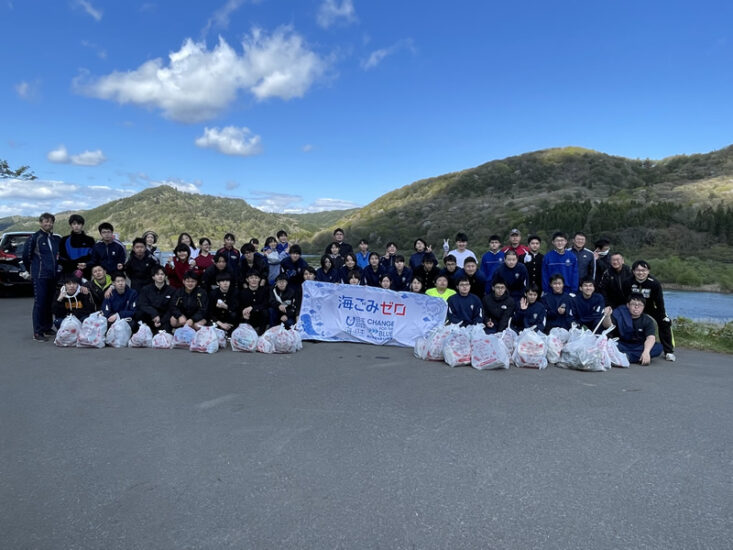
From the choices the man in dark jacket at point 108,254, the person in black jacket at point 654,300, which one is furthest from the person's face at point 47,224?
the person in black jacket at point 654,300

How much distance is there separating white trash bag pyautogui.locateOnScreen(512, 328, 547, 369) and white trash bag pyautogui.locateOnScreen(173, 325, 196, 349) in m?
5.12

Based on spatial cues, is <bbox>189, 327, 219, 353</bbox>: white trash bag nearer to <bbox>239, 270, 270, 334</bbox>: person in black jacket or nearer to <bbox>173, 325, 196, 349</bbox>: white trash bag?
<bbox>173, 325, 196, 349</bbox>: white trash bag

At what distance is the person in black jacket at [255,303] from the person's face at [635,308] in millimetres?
6167

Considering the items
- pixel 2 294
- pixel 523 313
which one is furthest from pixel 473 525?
pixel 2 294

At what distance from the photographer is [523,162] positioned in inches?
4882

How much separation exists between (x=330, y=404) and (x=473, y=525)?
2.46 m

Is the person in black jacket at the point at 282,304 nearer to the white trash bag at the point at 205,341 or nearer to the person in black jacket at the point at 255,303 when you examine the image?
the person in black jacket at the point at 255,303

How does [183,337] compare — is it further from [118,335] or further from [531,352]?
[531,352]

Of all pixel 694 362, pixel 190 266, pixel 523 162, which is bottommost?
pixel 694 362

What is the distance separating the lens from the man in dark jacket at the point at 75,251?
896 cm

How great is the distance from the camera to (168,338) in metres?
7.91

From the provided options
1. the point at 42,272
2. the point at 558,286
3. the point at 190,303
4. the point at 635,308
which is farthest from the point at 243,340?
the point at 635,308

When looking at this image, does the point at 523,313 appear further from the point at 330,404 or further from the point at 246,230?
the point at 246,230

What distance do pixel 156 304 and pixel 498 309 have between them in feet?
19.5
